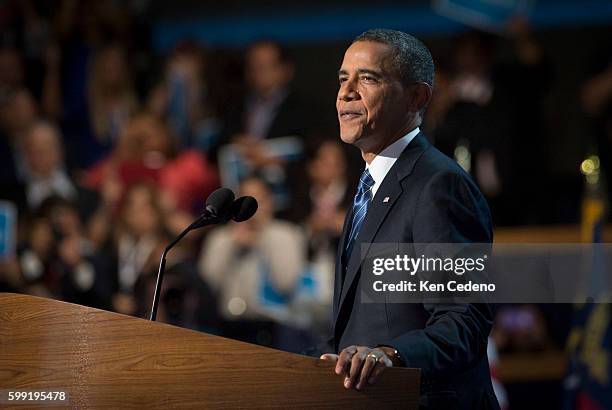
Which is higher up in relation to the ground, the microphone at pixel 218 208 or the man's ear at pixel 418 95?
the man's ear at pixel 418 95

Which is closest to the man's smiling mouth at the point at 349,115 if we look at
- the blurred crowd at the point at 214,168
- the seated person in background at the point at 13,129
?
the blurred crowd at the point at 214,168

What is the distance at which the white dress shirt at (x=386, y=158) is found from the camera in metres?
2.85

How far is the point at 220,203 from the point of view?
2.86 m

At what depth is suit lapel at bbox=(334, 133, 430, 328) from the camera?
275 centimetres

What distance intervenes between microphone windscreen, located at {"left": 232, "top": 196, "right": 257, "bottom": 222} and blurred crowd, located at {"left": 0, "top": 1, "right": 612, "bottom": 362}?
105 inches

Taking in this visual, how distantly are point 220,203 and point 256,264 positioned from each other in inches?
132

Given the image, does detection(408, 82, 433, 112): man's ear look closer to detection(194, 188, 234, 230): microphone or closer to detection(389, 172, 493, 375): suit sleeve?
detection(389, 172, 493, 375): suit sleeve

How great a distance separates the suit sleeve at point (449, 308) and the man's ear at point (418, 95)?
0.24m

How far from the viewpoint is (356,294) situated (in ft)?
9.06

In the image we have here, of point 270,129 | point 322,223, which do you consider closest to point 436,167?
point 322,223

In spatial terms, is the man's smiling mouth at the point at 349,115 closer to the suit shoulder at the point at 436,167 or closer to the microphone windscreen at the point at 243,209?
the suit shoulder at the point at 436,167

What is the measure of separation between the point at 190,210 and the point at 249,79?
84cm

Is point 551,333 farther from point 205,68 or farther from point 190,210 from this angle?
point 205,68

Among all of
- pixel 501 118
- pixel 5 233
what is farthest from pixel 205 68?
pixel 501 118
